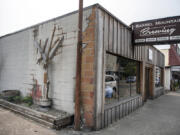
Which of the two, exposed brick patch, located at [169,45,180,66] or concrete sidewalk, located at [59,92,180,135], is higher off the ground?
exposed brick patch, located at [169,45,180,66]

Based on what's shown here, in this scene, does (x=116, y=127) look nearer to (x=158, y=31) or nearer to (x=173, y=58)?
(x=158, y=31)

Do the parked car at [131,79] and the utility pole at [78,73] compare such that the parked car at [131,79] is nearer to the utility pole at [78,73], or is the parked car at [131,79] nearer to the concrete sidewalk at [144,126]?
the concrete sidewalk at [144,126]

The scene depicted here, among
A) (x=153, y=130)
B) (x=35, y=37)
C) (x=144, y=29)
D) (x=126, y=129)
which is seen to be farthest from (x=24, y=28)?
(x=153, y=130)

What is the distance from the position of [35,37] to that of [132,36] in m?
5.37

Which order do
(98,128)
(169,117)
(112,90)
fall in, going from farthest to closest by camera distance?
(169,117)
(112,90)
(98,128)

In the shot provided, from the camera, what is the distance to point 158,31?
22.9 feet

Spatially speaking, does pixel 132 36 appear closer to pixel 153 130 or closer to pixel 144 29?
pixel 144 29

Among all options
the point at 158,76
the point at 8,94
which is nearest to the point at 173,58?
the point at 158,76

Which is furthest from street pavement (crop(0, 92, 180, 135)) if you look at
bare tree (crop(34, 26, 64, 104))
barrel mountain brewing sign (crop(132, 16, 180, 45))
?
barrel mountain brewing sign (crop(132, 16, 180, 45))

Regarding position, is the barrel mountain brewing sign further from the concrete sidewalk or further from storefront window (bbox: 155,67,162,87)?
storefront window (bbox: 155,67,162,87)

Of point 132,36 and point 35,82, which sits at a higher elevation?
point 132,36

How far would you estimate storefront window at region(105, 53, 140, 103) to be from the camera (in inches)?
243

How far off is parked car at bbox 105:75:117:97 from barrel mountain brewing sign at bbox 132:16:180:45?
2758 mm

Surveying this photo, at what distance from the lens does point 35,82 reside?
7484 millimetres
